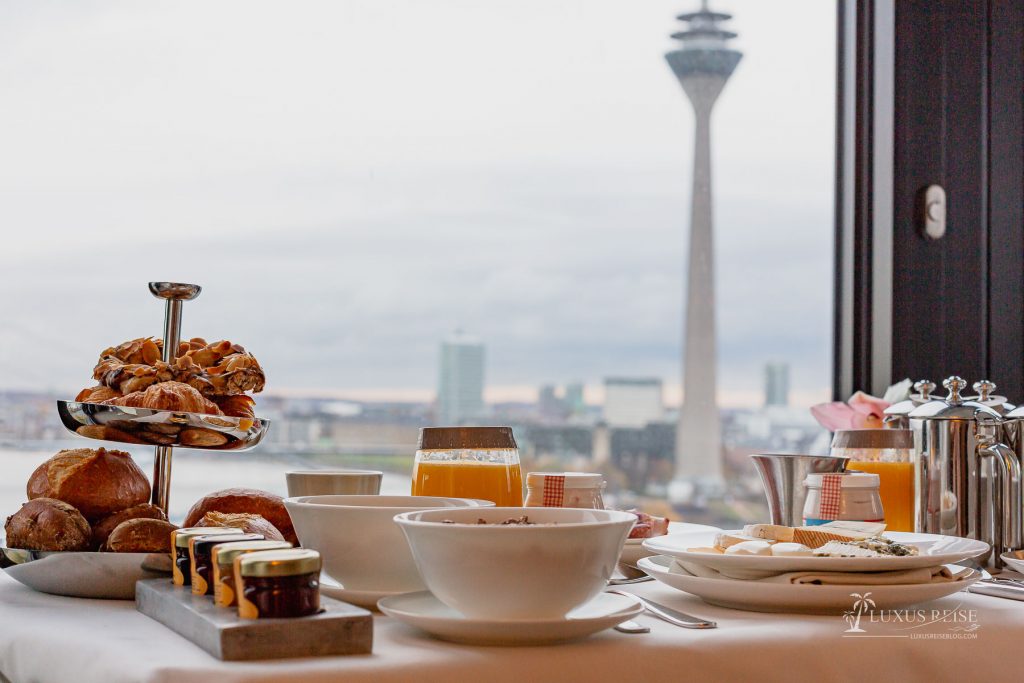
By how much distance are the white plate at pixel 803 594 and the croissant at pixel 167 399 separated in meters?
0.42

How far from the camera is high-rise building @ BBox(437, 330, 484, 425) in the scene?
6.64ft

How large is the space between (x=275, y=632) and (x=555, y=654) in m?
0.16

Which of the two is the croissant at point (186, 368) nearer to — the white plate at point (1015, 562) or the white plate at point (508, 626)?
the white plate at point (508, 626)

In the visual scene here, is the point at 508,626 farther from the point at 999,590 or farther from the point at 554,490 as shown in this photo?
the point at 999,590

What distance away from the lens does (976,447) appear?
3.72 ft

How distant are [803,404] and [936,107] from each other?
636 millimetres

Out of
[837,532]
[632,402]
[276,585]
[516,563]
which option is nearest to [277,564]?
[276,585]

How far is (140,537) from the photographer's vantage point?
31.1 inches

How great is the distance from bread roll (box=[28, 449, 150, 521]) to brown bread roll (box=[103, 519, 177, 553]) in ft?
0.18

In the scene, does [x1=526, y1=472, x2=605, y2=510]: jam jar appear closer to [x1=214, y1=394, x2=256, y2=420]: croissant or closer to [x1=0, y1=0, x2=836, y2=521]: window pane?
[x1=214, y1=394, x2=256, y2=420]: croissant

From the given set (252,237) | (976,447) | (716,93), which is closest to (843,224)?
(716,93)

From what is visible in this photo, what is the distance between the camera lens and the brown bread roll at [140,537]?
787 millimetres

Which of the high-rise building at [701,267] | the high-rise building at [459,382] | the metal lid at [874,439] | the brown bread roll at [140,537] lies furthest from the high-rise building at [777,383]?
the brown bread roll at [140,537]

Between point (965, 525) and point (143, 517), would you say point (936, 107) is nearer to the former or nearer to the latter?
point (965, 525)
